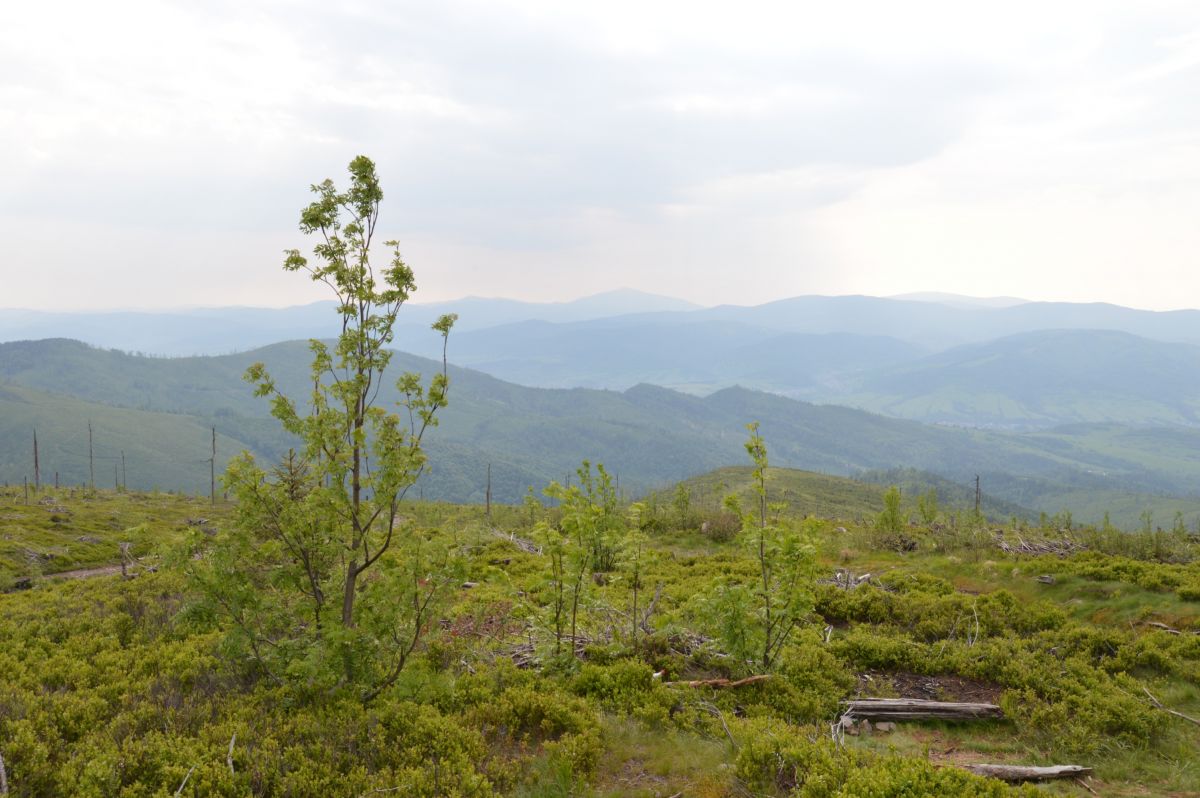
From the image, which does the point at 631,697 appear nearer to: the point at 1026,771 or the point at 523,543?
the point at 1026,771

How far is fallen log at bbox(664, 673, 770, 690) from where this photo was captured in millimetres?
10039

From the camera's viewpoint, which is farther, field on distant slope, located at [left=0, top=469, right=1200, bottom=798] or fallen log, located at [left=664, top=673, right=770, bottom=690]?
fallen log, located at [left=664, top=673, right=770, bottom=690]

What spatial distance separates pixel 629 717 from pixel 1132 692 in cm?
889

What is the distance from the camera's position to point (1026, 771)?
25.1 ft

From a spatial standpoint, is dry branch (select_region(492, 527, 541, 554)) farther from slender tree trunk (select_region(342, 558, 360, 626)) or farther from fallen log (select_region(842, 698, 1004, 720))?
fallen log (select_region(842, 698, 1004, 720))

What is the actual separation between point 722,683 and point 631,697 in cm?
181

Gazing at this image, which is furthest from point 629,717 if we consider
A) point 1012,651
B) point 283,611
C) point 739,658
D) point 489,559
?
point 489,559

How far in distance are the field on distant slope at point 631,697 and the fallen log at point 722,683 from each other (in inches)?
4.3

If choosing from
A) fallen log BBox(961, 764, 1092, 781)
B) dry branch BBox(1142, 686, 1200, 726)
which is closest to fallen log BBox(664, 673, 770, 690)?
fallen log BBox(961, 764, 1092, 781)

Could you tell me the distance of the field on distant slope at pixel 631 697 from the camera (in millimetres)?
7109

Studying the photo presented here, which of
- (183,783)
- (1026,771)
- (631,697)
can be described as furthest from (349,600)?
(1026,771)

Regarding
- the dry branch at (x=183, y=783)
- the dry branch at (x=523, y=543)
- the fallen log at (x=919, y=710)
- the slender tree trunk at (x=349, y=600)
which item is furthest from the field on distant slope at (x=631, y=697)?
the dry branch at (x=523, y=543)

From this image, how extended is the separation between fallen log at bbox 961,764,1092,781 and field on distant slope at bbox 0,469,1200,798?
19 centimetres

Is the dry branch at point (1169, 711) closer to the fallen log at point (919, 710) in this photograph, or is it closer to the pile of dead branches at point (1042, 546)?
the fallen log at point (919, 710)
